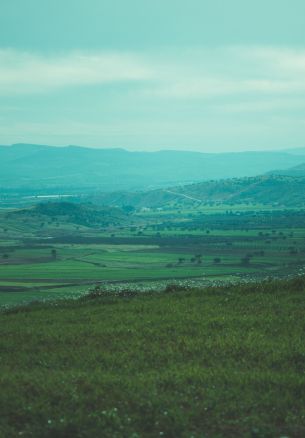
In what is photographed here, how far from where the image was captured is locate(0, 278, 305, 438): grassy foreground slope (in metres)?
A: 11.8

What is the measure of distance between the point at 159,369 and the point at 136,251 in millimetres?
101836

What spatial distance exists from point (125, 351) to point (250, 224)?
6165 inches

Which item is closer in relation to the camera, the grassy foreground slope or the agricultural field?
the grassy foreground slope

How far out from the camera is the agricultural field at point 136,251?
74.0 meters

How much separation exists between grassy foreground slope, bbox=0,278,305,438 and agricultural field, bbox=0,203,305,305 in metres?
32.0

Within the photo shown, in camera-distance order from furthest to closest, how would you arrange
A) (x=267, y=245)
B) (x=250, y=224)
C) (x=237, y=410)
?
(x=250, y=224)
(x=267, y=245)
(x=237, y=410)

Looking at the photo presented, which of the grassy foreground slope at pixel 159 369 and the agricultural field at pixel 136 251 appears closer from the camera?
the grassy foreground slope at pixel 159 369

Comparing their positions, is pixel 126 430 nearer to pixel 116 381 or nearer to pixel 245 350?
pixel 116 381

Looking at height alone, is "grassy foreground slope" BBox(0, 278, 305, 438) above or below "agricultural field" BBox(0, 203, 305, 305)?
above

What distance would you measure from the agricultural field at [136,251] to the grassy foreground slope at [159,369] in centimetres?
3200

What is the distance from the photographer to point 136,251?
4589 inches

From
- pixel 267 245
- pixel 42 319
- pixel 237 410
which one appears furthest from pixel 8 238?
pixel 237 410

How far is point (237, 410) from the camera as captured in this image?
12.3 m

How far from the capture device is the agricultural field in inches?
2913
